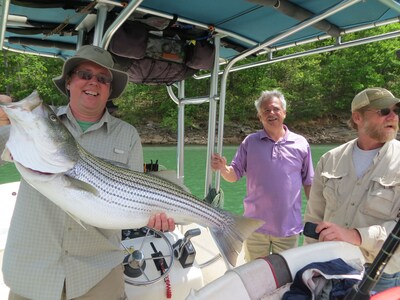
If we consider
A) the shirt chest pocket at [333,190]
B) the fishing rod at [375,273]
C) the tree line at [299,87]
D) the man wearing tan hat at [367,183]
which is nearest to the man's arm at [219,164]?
the man wearing tan hat at [367,183]

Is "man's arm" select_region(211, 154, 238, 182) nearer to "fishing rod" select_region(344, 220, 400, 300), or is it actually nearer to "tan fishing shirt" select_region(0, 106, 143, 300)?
"tan fishing shirt" select_region(0, 106, 143, 300)

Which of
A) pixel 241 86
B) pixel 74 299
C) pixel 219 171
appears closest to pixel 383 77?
pixel 241 86

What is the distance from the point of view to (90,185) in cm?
179

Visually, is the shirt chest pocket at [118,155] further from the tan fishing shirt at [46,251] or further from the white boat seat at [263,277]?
the white boat seat at [263,277]

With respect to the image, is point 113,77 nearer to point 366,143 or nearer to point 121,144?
point 121,144

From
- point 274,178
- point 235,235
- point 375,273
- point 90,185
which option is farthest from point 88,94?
point 274,178

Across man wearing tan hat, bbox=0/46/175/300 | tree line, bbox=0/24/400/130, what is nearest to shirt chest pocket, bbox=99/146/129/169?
man wearing tan hat, bbox=0/46/175/300

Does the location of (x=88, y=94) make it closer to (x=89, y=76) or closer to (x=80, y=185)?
(x=89, y=76)

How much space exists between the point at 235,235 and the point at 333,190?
91 centimetres

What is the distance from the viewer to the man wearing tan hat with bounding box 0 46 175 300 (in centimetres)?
204

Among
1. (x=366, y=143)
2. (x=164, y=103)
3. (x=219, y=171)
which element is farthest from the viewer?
(x=164, y=103)

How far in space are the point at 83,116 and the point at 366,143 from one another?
1.97 meters

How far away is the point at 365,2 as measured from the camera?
8.73 ft

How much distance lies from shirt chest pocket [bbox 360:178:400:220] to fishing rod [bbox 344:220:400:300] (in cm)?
84
